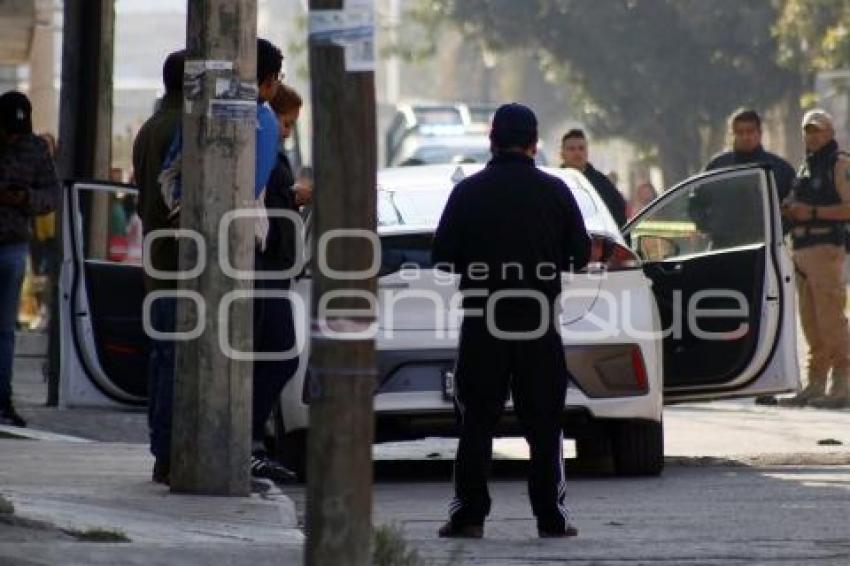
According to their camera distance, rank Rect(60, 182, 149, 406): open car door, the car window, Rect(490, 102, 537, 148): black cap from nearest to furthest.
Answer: Rect(490, 102, 537, 148): black cap < Rect(60, 182, 149, 406): open car door < the car window

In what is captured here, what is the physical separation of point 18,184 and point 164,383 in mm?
3273

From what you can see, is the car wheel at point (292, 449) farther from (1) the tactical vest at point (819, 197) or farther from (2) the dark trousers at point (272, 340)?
(1) the tactical vest at point (819, 197)

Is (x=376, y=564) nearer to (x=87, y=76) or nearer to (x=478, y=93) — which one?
(x=87, y=76)

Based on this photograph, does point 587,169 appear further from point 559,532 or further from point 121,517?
point 121,517

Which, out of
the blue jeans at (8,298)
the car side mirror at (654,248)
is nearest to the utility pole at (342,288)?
the car side mirror at (654,248)

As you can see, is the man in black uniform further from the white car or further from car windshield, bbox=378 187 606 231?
car windshield, bbox=378 187 606 231

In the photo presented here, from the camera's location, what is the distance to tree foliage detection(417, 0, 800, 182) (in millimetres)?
53938

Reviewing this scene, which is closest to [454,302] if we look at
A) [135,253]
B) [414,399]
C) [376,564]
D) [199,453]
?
[414,399]

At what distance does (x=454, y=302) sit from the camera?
38.4 feet

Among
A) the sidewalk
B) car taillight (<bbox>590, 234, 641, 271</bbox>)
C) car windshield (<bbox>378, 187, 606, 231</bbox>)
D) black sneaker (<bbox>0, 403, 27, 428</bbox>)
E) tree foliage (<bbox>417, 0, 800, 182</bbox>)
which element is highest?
tree foliage (<bbox>417, 0, 800, 182</bbox>)

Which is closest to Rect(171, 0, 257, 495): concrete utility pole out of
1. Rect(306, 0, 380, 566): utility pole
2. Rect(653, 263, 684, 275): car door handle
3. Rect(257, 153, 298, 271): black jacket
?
Rect(257, 153, 298, 271): black jacket

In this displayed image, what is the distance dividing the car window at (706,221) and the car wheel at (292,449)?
220 cm

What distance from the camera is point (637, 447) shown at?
12.2m

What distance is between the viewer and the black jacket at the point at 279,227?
36.2 feet
